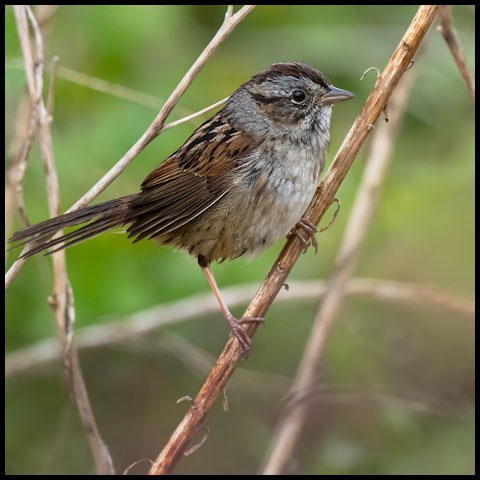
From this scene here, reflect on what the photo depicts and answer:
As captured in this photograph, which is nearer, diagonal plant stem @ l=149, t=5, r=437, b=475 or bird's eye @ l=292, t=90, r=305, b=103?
diagonal plant stem @ l=149, t=5, r=437, b=475

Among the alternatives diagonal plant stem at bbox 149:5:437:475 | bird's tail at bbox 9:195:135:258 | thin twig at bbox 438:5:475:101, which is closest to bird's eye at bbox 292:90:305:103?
diagonal plant stem at bbox 149:5:437:475

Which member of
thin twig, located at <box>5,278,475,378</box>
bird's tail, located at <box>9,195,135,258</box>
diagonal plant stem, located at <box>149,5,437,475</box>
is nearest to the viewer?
diagonal plant stem, located at <box>149,5,437,475</box>

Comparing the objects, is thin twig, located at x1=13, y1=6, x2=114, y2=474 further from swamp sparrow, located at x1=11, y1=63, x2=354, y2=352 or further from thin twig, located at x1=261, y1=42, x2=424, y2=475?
thin twig, located at x1=261, y1=42, x2=424, y2=475

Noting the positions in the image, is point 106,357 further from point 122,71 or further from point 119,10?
point 119,10

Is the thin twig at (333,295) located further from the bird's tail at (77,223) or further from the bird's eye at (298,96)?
the bird's tail at (77,223)

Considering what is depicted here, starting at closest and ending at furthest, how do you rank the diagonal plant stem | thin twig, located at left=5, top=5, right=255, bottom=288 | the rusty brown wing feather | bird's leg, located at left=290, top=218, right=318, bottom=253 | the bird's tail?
the diagonal plant stem, thin twig, located at left=5, top=5, right=255, bottom=288, the bird's tail, bird's leg, located at left=290, top=218, right=318, bottom=253, the rusty brown wing feather

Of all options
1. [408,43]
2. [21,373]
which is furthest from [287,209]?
[21,373]

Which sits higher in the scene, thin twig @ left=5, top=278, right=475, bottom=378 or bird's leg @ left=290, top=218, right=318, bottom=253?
bird's leg @ left=290, top=218, right=318, bottom=253

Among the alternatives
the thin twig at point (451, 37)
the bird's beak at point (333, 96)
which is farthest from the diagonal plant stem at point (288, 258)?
the bird's beak at point (333, 96)
